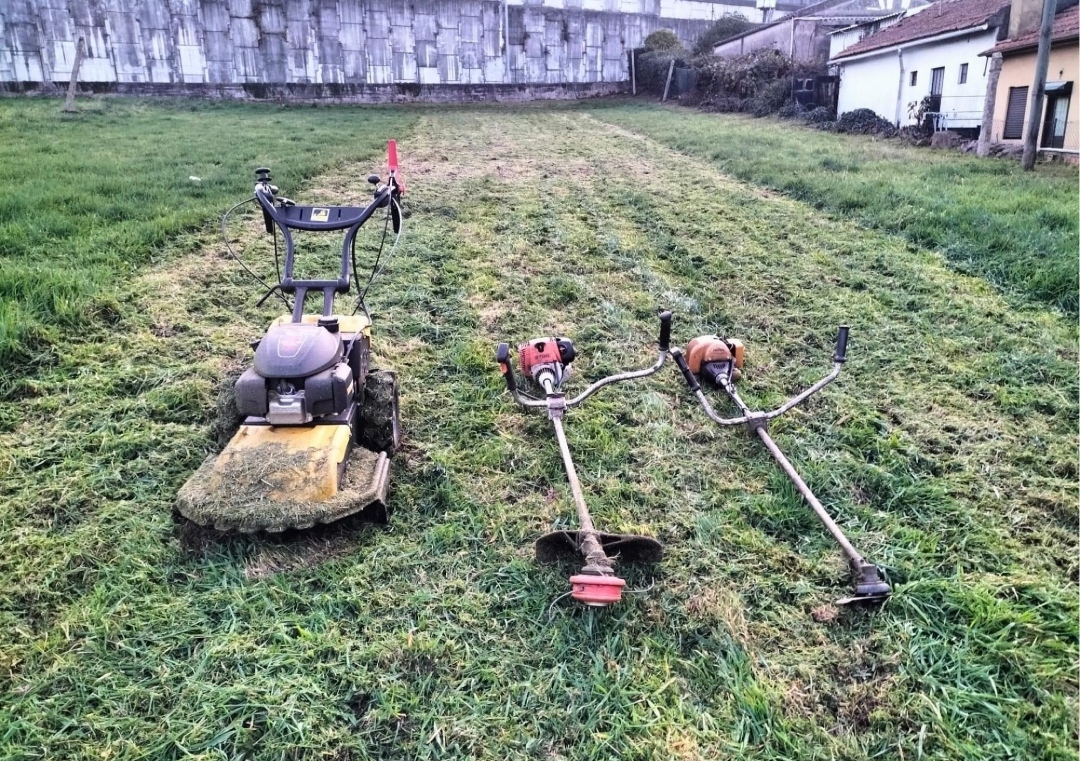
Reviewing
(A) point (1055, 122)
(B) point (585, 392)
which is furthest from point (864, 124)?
(B) point (585, 392)

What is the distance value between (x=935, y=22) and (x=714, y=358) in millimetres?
17927

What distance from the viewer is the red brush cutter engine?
4.00 m

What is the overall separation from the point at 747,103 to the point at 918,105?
5844 mm

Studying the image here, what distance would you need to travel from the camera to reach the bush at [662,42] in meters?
28.5

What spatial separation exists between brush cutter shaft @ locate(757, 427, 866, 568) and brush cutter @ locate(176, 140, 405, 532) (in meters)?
1.76

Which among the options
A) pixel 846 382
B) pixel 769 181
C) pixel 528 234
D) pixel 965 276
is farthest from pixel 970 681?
pixel 769 181

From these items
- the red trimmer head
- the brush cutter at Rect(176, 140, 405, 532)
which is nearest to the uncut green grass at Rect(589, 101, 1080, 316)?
the red trimmer head

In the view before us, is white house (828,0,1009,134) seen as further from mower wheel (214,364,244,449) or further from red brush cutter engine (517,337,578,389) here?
mower wheel (214,364,244,449)

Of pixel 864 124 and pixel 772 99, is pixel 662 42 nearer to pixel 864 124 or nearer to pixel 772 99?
pixel 772 99

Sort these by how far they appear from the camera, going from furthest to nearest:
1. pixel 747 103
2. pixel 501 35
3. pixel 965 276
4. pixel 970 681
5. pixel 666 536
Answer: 1. pixel 501 35
2. pixel 747 103
3. pixel 965 276
4. pixel 666 536
5. pixel 970 681

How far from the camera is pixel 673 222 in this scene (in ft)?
25.3

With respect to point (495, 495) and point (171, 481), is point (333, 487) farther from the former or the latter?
point (171, 481)

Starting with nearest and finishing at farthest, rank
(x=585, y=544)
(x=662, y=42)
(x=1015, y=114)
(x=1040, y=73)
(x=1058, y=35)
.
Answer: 1. (x=585, y=544)
2. (x=1040, y=73)
3. (x=1058, y=35)
4. (x=1015, y=114)
5. (x=662, y=42)

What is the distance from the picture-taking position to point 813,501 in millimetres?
2939
